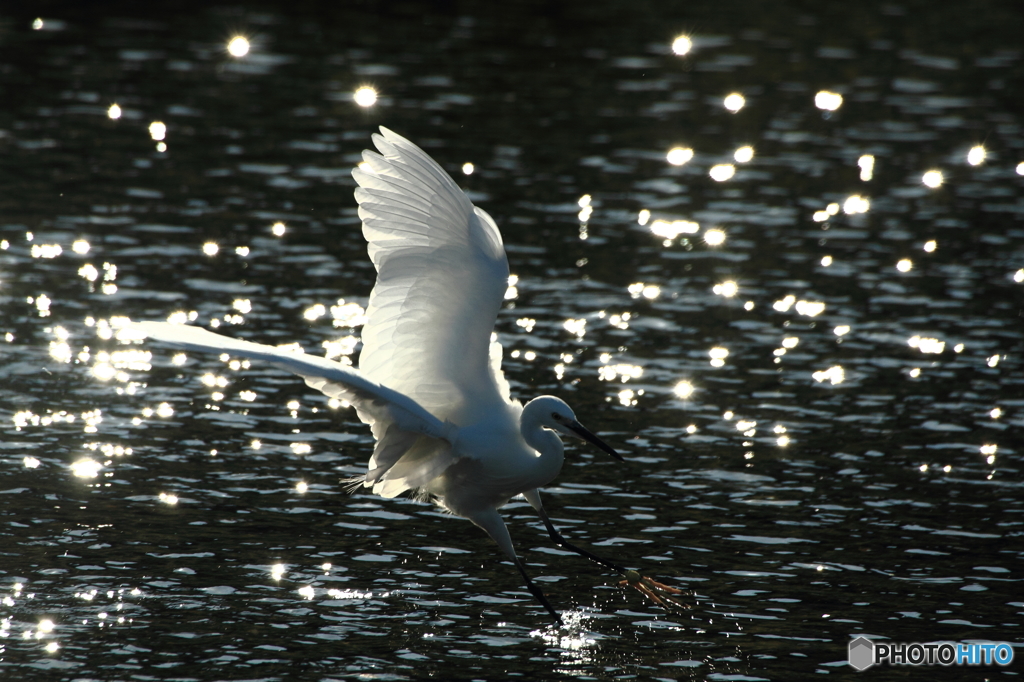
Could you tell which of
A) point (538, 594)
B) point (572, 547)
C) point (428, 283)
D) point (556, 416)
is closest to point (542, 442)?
point (556, 416)

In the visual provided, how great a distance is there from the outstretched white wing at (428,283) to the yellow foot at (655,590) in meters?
1.53

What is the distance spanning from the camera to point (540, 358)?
14211 mm


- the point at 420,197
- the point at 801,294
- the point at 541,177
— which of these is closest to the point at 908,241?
the point at 801,294

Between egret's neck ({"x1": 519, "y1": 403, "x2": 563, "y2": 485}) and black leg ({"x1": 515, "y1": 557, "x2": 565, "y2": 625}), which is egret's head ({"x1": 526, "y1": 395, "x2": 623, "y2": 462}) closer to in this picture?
egret's neck ({"x1": 519, "y1": 403, "x2": 563, "y2": 485})

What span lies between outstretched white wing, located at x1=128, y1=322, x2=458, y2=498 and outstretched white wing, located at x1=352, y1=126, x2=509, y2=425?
0.36 meters

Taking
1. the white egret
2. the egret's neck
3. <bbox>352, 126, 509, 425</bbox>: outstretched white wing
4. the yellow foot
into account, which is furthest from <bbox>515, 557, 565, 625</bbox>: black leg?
<bbox>352, 126, 509, 425</bbox>: outstretched white wing

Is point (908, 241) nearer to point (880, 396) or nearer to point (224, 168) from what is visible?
point (880, 396)

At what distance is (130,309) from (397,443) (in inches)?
280

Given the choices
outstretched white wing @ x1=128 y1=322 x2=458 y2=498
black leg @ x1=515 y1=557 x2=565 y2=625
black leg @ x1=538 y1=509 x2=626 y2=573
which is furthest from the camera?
black leg @ x1=538 y1=509 x2=626 y2=573

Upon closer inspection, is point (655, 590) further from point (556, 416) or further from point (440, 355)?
point (440, 355)

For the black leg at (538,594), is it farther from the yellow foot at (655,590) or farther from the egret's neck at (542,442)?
the egret's neck at (542,442)

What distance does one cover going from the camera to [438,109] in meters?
24.3

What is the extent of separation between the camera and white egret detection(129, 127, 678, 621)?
8531 millimetres

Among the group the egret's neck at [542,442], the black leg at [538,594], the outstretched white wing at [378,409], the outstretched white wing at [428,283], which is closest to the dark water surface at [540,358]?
the black leg at [538,594]
